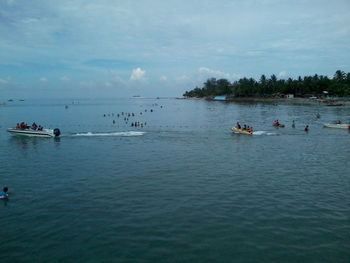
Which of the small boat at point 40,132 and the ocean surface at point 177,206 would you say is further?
the small boat at point 40,132

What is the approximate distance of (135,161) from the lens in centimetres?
3375

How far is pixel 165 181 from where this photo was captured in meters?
26.1

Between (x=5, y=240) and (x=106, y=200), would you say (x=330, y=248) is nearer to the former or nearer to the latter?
(x=106, y=200)

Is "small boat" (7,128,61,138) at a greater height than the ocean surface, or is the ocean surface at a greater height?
"small boat" (7,128,61,138)

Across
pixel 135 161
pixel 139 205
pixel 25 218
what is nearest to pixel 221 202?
pixel 139 205

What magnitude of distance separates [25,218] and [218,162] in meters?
19.3

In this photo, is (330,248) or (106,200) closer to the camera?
(330,248)

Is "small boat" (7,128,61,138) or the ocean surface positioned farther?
"small boat" (7,128,61,138)

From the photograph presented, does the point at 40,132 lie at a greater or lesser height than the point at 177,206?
greater

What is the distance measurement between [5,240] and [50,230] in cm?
220

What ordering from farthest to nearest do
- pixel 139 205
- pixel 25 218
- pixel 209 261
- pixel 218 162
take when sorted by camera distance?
pixel 218 162
pixel 139 205
pixel 25 218
pixel 209 261

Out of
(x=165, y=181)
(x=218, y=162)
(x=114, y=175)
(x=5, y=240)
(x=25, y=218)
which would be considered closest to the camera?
(x=5, y=240)

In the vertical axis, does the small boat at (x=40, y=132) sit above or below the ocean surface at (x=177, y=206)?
above

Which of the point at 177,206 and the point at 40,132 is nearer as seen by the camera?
the point at 177,206
